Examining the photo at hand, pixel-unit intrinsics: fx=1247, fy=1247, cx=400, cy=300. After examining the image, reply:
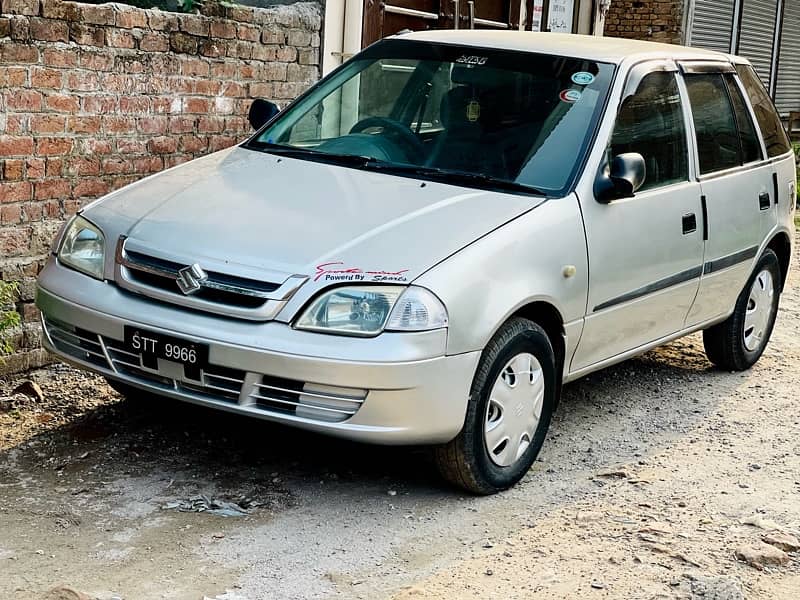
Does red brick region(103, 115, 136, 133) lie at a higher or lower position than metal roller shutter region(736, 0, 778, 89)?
lower

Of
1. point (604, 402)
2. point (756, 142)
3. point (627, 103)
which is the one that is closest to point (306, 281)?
point (627, 103)

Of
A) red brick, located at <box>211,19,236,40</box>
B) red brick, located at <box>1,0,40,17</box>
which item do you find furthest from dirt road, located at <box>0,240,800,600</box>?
red brick, located at <box>211,19,236,40</box>

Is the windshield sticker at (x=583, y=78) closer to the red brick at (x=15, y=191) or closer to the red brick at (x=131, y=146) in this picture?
the red brick at (x=131, y=146)

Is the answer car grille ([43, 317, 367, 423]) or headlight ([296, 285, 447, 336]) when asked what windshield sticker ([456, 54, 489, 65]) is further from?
car grille ([43, 317, 367, 423])

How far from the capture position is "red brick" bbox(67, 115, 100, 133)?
6324 mm

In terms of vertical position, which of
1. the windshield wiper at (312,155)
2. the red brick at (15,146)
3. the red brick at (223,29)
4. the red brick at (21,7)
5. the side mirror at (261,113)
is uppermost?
the red brick at (21,7)

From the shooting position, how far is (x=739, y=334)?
6.84 m

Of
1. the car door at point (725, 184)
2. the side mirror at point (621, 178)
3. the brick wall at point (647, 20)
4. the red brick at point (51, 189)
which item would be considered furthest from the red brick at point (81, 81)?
the brick wall at point (647, 20)

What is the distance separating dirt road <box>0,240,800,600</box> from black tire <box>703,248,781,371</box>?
71 centimetres

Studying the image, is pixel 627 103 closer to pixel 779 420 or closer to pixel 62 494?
pixel 779 420

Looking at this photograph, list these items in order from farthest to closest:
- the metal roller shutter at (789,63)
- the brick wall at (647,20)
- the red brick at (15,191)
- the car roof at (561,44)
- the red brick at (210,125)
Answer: the metal roller shutter at (789,63) < the brick wall at (647,20) < the red brick at (210,125) < the red brick at (15,191) < the car roof at (561,44)

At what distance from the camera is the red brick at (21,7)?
5.90 m

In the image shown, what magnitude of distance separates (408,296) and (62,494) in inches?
59.8

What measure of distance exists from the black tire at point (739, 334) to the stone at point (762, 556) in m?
2.48
